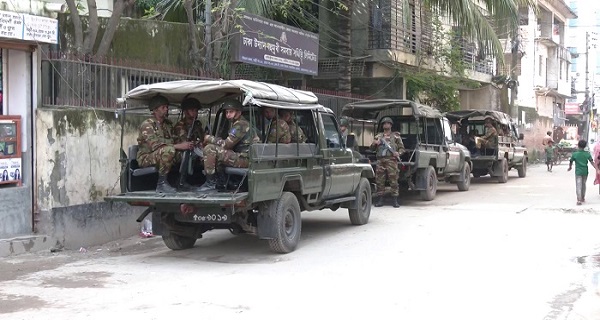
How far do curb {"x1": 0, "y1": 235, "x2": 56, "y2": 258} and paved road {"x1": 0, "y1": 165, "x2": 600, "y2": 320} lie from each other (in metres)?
0.12

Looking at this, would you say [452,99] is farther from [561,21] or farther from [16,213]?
[561,21]

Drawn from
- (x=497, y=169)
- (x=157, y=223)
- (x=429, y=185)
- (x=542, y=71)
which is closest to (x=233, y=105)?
(x=157, y=223)

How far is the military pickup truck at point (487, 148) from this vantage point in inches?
780

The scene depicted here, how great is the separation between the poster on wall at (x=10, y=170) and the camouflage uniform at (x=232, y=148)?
2.76 m

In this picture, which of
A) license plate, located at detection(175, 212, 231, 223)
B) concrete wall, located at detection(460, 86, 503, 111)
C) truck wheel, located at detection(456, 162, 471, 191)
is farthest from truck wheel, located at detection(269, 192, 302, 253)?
concrete wall, located at detection(460, 86, 503, 111)

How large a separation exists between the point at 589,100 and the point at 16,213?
5092 cm

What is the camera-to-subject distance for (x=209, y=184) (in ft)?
27.1

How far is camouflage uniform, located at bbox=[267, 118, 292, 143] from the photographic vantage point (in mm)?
9039

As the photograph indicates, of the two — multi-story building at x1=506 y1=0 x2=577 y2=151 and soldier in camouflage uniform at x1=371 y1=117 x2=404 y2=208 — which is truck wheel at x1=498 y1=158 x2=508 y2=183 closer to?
soldier in camouflage uniform at x1=371 y1=117 x2=404 y2=208

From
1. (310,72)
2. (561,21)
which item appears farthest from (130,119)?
(561,21)

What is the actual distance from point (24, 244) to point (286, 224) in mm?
3407

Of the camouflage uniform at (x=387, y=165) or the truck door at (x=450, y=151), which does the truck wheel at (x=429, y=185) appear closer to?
the truck door at (x=450, y=151)

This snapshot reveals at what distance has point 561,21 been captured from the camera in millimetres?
45375

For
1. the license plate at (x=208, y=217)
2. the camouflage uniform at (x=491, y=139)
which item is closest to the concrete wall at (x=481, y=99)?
the camouflage uniform at (x=491, y=139)
